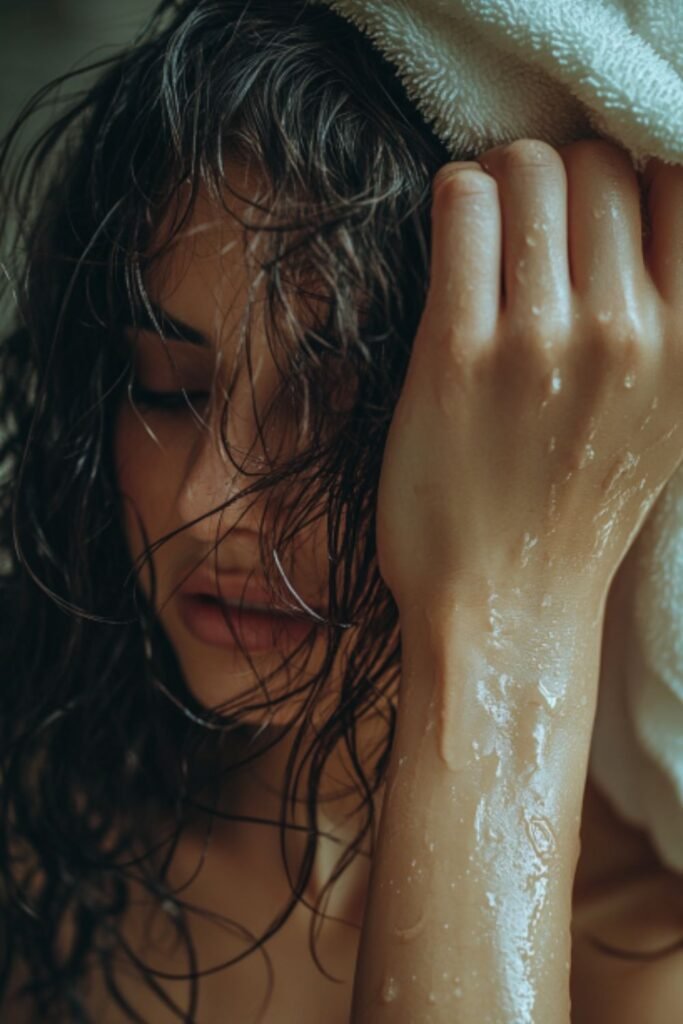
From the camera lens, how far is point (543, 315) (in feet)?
2.01

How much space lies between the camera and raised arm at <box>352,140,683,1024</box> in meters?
0.61

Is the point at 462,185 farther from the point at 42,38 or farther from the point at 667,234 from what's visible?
the point at 42,38

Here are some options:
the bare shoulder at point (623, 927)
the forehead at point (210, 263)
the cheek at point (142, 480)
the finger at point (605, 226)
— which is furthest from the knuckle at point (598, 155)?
the bare shoulder at point (623, 927)

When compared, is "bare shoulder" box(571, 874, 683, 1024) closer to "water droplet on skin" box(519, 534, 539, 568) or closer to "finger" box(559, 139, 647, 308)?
"water droplet on skin" box(519, 534, 539, 568)

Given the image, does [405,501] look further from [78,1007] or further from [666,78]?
[78,1007]

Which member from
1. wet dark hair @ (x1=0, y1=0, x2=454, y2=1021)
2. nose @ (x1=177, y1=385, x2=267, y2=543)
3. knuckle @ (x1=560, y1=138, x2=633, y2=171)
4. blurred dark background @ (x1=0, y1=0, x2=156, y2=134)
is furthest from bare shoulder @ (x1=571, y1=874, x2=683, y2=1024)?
blurred dark background @ (x1=0, y1=0, x2=156, y2=134)

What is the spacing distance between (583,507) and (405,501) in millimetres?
115

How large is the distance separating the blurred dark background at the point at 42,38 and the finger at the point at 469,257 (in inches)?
42.6

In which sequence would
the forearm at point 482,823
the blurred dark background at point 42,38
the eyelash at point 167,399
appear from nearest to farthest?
the forearm at point 482,823 → the eyelash at point 167,399 → the blurred dark background at point 42,38

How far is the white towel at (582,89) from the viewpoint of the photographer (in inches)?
24.7

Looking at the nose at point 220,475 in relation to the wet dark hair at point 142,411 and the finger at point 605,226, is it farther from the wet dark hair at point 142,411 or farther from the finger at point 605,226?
the finger at point 605,226

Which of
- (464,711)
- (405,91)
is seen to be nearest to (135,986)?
(464,711)

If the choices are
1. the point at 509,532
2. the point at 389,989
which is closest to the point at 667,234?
the point at 509,532

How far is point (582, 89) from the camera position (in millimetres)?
633
